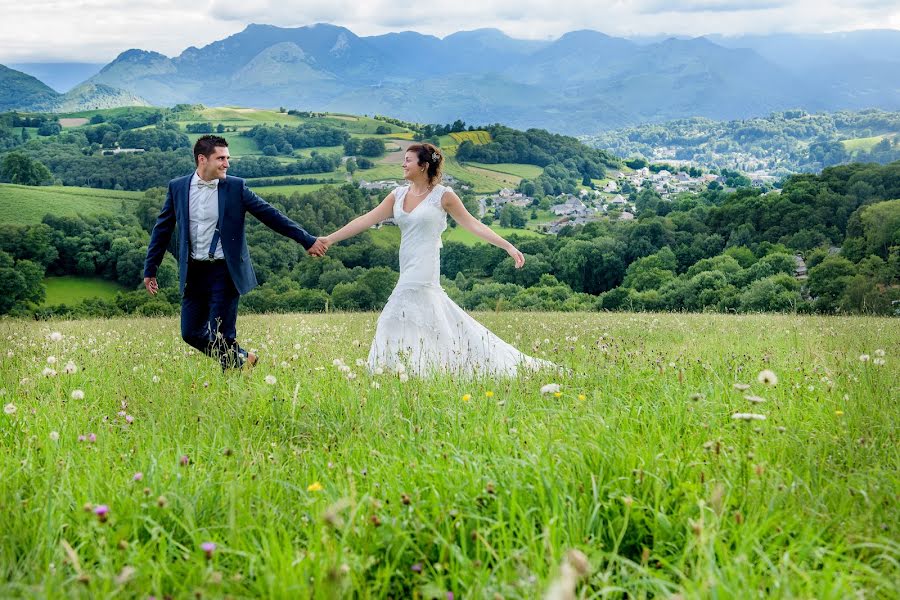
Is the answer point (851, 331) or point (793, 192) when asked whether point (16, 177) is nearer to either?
point (793, 192)

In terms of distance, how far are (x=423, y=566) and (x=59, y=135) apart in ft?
631

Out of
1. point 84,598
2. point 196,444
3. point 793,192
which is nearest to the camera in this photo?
point 84,598

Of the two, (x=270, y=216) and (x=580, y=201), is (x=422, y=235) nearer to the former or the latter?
(x=270, y=216)

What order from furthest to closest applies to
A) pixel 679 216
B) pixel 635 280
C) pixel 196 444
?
pixel 679 216 → pixel 635 280 → pixel 196 444

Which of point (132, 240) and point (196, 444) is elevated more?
point (196, 444)

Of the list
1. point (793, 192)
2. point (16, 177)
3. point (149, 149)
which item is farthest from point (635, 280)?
point (149, 149)

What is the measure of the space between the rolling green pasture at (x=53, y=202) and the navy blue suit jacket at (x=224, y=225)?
92152 mm

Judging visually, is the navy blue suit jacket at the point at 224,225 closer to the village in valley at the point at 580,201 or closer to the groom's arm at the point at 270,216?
the groom's arm at the point at 270,216

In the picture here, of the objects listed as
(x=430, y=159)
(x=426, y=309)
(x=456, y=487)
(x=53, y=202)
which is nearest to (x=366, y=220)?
(x=430, y=159)

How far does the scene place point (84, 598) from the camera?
2.61 meters

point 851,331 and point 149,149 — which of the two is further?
point 149,149

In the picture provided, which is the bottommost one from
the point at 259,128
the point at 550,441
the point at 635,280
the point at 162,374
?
the point at 635,280

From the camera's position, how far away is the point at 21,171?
399 feet

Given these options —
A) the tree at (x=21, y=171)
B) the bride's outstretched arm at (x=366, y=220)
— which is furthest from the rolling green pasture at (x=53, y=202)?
the bride's outstretched arm at (x=366, y=220)
